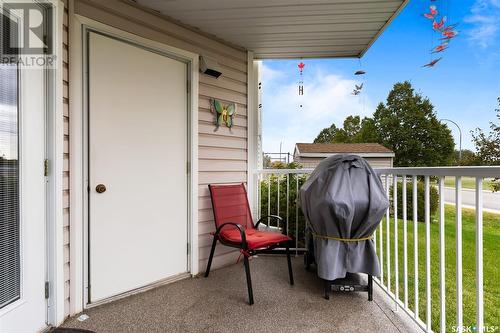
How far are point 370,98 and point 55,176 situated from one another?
18.2m

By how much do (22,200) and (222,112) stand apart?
2.04 metres

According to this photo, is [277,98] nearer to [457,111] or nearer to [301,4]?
[457,111]

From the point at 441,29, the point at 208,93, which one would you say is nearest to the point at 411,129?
the point at 441,29

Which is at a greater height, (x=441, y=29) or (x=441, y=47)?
(x=441, y=29)

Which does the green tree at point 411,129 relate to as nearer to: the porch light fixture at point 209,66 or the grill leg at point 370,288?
the grill leg at point 370,288

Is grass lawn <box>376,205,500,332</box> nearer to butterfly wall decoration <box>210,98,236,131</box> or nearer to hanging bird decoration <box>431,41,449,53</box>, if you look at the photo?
hanging bird decoration <box>431,41,449,53</box>

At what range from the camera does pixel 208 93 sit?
312 cm

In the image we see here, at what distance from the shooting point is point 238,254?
11.3 feet

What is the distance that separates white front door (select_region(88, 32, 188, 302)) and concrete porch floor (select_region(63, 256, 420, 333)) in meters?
0.26

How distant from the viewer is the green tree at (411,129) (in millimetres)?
15609

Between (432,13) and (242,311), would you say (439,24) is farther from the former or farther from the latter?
(242,311)

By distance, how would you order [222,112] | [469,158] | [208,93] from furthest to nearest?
[469,158] → [222,112] → [208,93]

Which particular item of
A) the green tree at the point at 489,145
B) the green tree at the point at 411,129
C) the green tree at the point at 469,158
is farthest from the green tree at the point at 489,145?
the green tree at the point at 411,129

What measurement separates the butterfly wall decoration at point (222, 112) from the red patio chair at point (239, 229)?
2.42 ft
